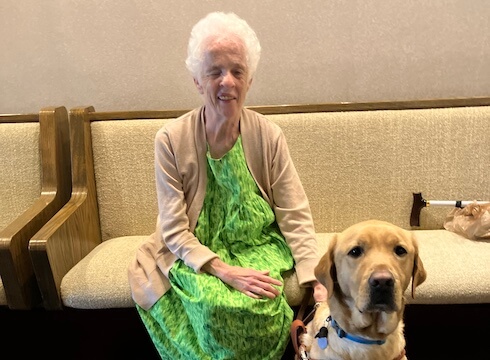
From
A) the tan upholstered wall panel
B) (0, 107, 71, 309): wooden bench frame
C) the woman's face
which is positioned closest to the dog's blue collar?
the woman's face

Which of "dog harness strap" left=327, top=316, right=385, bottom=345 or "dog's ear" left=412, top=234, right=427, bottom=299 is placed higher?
"dog's ear" left=412, top=234, right=427, bottom=299

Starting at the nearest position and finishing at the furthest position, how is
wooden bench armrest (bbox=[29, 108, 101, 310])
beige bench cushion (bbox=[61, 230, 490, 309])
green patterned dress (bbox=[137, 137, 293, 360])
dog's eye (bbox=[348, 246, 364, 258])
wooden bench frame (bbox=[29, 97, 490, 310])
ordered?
dog's eye (bbox=[348, 246, 364, 258]) < green patterned dress (bbox=[137, 137, 293, 360]) < beige bench cushion (bbox=[61, 230, 490, 309]) < wooden bench armrest (bbox=[29, 108, 101, 310]) < wooden bench frame (bbox=[29, 97, 490, 310])

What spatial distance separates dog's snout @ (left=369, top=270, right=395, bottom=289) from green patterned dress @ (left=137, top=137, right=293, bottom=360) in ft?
1.33

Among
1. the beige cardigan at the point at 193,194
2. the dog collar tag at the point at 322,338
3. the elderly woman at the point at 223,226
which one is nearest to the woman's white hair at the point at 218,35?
the elderly woman at the point at 223,226

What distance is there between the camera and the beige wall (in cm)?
223

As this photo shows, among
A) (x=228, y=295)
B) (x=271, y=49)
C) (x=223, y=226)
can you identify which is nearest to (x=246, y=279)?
(x=228, y=295)

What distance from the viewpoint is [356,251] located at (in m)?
1.32

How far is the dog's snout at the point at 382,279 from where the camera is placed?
121 cm

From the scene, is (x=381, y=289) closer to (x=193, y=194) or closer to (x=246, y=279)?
(x=246, y=279)

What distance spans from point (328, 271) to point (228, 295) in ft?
1.08

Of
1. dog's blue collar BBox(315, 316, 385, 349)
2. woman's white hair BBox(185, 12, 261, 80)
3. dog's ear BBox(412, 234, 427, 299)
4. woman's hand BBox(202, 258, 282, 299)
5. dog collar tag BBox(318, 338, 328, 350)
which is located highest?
woman's white hair BBox(185, 12, 261, 80)

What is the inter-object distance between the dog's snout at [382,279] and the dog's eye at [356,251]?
0.10 meters

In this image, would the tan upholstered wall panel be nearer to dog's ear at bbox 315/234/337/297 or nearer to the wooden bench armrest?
the wooden bench armrest

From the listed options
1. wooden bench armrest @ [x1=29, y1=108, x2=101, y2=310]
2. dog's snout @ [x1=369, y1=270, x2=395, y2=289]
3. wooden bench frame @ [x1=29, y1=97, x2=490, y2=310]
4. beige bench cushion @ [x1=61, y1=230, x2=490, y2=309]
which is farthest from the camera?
wooden bench frame @ [x1=29, y1=97, x2=490, y2=310]
